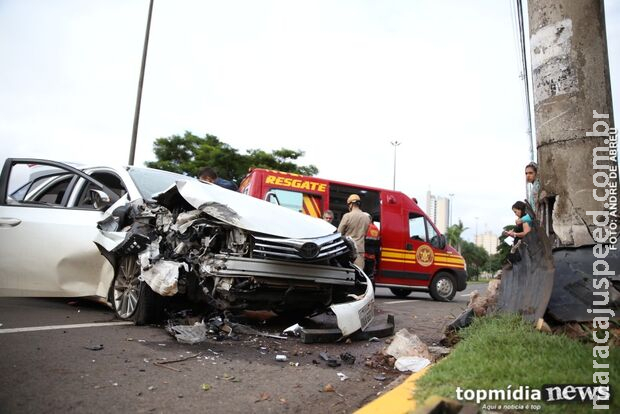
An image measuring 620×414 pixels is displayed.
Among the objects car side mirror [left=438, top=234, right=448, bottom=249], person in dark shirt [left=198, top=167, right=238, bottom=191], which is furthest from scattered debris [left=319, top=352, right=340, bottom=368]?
car side mirror [left=438, top=234, right=448, bottom=249]

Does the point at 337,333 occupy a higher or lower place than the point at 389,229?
lower

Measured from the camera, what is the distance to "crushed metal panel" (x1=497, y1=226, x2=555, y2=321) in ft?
11.3

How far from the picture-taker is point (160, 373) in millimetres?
2861

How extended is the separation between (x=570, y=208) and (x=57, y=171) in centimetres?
560

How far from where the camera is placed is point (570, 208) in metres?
3.78

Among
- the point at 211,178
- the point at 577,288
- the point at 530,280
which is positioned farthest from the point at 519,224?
the point at 211,178

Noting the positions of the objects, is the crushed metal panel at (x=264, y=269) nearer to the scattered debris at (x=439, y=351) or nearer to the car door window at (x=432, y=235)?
the scattered debris at (x=439, y=351)

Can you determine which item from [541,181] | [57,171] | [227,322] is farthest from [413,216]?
[57,171]

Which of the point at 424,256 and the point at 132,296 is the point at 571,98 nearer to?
the point at 132,296

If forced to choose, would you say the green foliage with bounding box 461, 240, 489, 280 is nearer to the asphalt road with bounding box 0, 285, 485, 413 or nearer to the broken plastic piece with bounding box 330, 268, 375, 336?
the broken plastic piece with bounding box 330, 268, 375, 336

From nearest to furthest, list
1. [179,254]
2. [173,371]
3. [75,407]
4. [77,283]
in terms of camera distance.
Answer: [75,407] → [173,371] → [179,254] → [77,283]

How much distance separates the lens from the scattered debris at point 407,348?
A: 3.46m

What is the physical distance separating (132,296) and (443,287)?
24.3 feet

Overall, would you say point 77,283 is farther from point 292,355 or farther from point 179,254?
point 292,355
